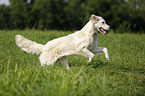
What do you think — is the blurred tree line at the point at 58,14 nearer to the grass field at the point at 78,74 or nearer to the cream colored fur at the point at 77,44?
the grass field at the point at 78,74

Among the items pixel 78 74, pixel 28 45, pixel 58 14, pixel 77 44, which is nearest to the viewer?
pixel 78 74

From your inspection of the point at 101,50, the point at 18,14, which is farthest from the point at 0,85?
the point at 18,14

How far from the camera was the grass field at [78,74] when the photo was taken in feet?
10.6

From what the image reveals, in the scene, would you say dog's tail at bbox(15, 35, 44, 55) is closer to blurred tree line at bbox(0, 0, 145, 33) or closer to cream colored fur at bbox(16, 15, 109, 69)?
cream colored fur at bbox(16, 15, 109, 69)

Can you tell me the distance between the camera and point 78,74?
3.89 metres

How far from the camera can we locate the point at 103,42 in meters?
9.04

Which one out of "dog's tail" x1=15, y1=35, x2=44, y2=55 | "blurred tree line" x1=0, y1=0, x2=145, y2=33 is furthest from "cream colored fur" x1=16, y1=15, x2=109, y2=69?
"blurred tree line" x1=0, y1=0, x2=145, y2=33

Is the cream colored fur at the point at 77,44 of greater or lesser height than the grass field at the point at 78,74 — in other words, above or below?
above

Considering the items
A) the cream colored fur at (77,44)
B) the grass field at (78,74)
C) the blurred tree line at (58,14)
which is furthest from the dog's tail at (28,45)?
the blurred tree line at (58,14)

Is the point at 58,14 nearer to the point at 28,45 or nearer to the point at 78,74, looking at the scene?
the point at 28,45

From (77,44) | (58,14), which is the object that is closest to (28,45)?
(77,44)

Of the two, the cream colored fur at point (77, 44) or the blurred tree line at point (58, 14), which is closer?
the cream colored fur at point (77, 44)

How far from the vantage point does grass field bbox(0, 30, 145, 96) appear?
325 centimetres

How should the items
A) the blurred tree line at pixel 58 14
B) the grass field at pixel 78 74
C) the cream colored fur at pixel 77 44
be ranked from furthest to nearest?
the blurred tree line at pixel 58 14
the cream colored fur at pixel 77 44
the grass field at pixel 78 74
